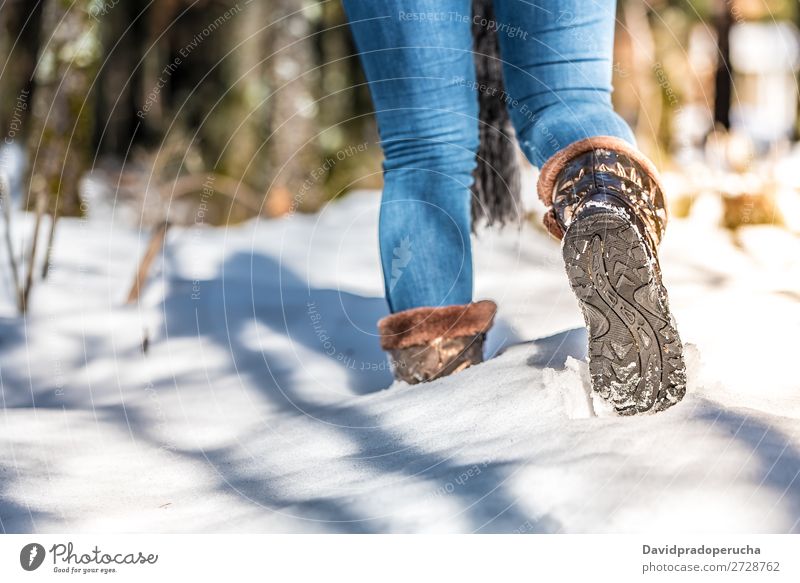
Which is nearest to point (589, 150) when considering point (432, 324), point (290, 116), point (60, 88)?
point (432, 324)

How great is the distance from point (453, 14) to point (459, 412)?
52 centimetres

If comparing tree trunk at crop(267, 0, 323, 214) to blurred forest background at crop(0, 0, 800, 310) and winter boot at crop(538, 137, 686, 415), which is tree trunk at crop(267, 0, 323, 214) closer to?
blurred forest background at crop(0, 0, 800, 310)

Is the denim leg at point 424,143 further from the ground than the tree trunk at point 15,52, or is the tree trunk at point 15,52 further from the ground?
the tree trunk at point 15,52

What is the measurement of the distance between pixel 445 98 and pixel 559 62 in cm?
16

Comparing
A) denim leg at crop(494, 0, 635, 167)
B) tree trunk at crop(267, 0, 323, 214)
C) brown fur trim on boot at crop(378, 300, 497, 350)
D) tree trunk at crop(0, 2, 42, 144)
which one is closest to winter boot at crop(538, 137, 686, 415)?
denim leg at crop(494, 0, 635, 167)

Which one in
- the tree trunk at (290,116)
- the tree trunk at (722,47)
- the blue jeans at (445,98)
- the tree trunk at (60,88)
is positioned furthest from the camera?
the tree trunk at (722,47)

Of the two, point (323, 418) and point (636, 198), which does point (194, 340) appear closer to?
point (323, 418)

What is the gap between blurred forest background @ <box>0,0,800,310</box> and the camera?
2385 millimetres

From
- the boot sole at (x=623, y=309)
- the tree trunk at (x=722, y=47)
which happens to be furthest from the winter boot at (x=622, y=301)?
the tree trunk at (x=722, y=47)

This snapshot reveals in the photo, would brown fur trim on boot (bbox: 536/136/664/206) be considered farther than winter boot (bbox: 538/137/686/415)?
Yes

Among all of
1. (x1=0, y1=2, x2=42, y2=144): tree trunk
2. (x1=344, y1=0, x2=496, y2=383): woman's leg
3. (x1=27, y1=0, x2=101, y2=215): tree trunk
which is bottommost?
(x1=344, y1=0, x2=496, y2=383): woman's leg

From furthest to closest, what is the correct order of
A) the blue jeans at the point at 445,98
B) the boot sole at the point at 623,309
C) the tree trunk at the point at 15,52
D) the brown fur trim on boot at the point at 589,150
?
the tree trunk at the point at 15,52 < the blue jeans at the point at 445,98 < the brown fur trim on boot at the point at 589,150 < the boot sole at the point at 623,309

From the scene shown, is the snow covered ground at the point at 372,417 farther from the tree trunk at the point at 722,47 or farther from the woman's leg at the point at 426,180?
the tree trunk at the point at 722,47

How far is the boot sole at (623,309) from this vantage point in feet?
2.93
